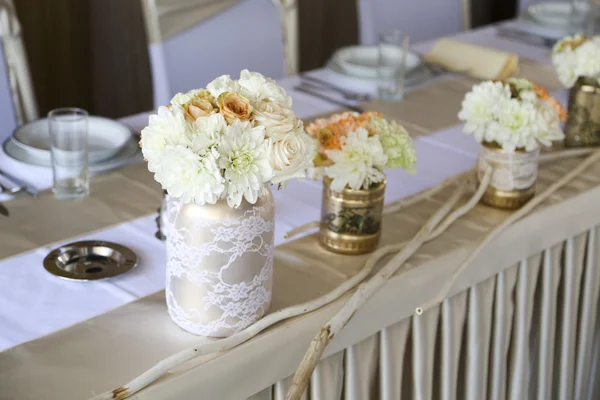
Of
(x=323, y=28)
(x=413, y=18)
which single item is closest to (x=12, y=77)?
(x=413, y=18)

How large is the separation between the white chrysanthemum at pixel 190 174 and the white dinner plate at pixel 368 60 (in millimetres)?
1006

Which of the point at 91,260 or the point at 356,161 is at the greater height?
the point at 356,161

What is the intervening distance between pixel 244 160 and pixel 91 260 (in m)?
0.38

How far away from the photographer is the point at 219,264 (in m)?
0.94

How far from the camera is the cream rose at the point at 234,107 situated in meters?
0.88

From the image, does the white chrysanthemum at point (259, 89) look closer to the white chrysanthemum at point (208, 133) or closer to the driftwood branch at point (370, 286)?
the white chrysanthemum at point (208, 133)

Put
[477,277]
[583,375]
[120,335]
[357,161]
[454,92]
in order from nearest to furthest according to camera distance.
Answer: [120,335], [357,161], [477,277], [583,375], [454,92]

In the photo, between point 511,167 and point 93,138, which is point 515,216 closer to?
point 511,167

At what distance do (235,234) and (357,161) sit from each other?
0.24 m

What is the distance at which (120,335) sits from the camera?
976 mm

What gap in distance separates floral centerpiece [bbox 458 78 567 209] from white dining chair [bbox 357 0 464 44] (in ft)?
3.94

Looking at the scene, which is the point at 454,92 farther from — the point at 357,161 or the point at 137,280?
the point at 137,280

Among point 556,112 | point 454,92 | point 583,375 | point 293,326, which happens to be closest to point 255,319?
point 293,326

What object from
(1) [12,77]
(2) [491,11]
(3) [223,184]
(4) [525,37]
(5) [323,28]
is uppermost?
(3) [223,184]
